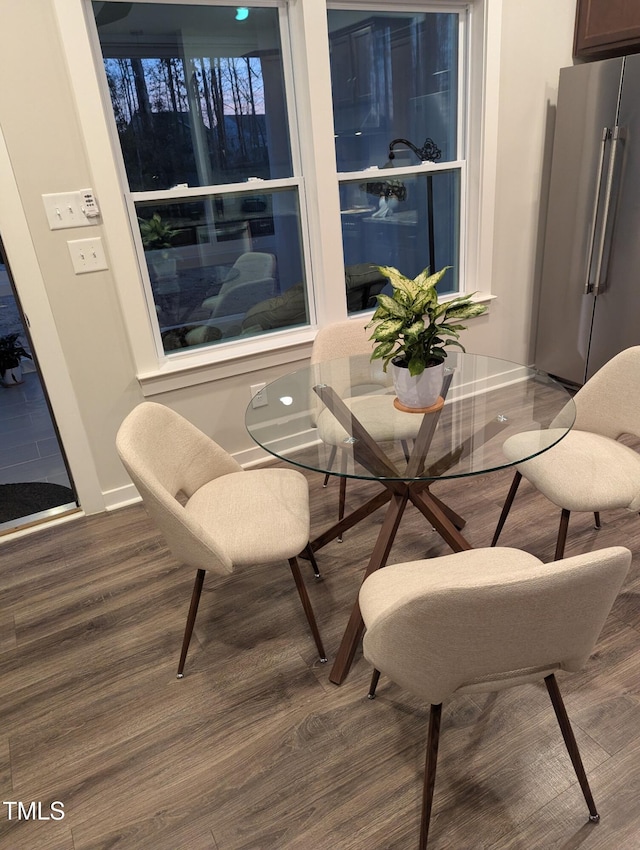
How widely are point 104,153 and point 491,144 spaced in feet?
6.78

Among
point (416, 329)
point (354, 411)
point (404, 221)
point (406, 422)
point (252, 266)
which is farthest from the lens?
point (404, 221)

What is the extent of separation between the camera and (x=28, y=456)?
3537 millimetres

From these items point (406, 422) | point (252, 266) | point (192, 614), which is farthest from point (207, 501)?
point (252, 266)

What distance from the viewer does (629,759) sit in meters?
1.54

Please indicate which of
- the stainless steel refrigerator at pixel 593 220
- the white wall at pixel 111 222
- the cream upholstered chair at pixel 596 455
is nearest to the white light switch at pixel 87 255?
the white wall at pixel 111 222

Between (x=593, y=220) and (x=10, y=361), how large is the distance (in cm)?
430

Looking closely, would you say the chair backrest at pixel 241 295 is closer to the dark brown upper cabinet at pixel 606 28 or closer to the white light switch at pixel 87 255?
the white light switch at pixel 87 255

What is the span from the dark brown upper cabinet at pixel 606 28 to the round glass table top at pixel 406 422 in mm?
1978

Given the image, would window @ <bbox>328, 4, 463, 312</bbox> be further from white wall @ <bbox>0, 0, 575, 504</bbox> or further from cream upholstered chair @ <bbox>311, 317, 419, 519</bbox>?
cream upholstered chair @ <bbox>311, 317, 419, 519</bbox>

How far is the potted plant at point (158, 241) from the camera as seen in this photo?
8.72ft

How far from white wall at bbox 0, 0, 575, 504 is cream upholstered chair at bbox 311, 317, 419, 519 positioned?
0.42 meters

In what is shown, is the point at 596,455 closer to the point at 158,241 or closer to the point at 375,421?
the point at 375,421

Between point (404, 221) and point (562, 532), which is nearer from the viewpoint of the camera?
point (562, 532)

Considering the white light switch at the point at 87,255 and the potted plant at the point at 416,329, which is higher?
the white light switch at the point at 87,255
